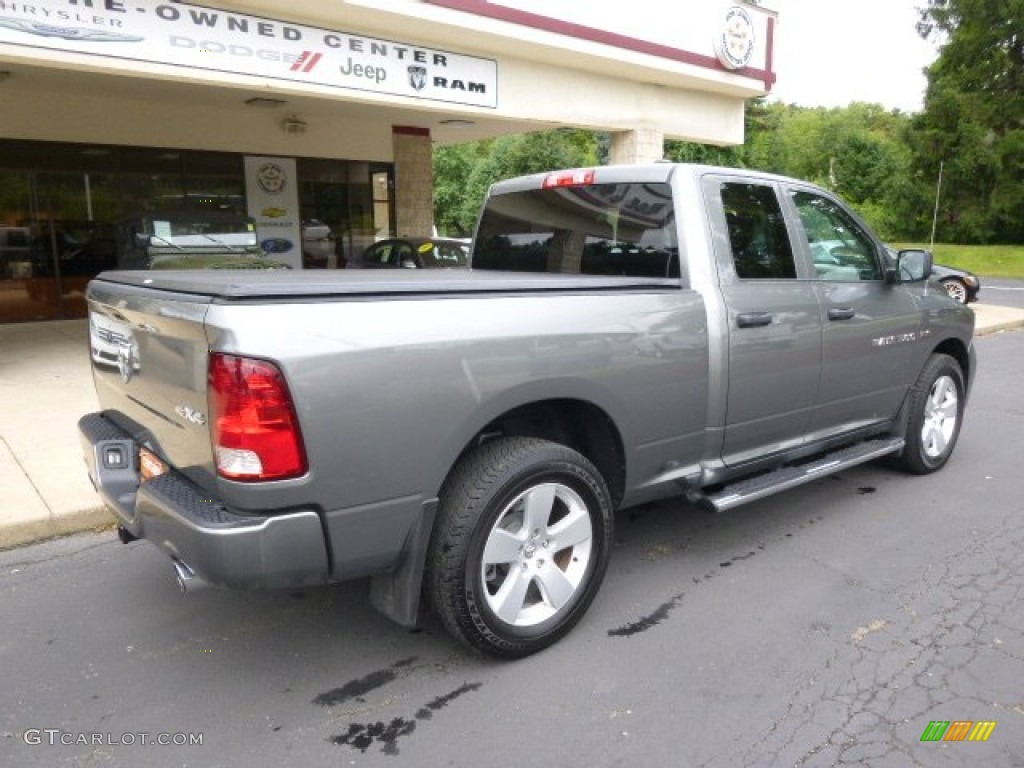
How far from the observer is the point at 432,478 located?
8.71 feet

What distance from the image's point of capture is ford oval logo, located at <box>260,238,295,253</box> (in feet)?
45.4

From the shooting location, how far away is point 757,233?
12.9ft

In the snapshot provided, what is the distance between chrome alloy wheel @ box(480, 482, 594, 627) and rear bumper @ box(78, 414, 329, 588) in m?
0.69

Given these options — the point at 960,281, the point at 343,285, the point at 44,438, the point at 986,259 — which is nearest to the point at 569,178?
the point at 343,285

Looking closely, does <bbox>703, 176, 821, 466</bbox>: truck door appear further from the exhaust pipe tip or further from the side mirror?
the exhaust pipe tip

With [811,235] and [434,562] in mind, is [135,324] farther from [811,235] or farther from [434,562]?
[811,235]

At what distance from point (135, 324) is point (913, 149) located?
35.5 meters

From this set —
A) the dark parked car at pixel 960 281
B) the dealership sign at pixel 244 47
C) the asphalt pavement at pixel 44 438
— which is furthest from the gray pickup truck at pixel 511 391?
the dark parked car at pixel 960 281

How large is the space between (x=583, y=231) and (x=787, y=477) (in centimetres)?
164

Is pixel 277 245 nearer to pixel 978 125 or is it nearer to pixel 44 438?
pixel 44 438

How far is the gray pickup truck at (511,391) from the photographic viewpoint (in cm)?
238

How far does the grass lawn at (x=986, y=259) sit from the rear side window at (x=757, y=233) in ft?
82.1
